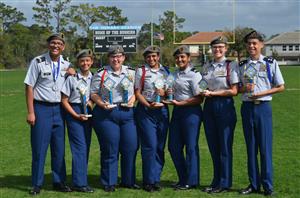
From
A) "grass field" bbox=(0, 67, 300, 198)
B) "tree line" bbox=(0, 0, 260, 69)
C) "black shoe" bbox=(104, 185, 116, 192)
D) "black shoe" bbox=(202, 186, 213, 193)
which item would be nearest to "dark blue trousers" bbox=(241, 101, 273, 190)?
"grass field" bbox=(0, 67, 300, 198)

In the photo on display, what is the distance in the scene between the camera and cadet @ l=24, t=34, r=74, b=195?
579 cm

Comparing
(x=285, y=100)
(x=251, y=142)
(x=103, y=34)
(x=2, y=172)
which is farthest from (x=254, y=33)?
(x=103, y=34)

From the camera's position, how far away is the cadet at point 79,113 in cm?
587

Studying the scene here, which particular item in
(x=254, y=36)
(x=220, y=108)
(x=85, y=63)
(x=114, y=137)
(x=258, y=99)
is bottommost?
(x=114, y=137)

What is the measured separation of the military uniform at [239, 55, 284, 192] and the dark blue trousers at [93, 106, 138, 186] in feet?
4.56

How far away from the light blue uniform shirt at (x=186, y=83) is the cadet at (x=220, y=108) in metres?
0.12

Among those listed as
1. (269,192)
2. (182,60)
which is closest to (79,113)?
(182,60)

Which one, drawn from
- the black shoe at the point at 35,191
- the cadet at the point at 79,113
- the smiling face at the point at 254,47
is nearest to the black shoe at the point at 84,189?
the cadet at the point at 79,113

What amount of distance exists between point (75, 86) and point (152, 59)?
38.8 inches

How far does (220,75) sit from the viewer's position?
5.69m

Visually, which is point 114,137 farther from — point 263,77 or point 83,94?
point 263,77

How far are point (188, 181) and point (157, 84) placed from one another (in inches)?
50.7

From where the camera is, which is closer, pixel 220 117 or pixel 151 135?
pixel 220 117

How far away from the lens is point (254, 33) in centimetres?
568
